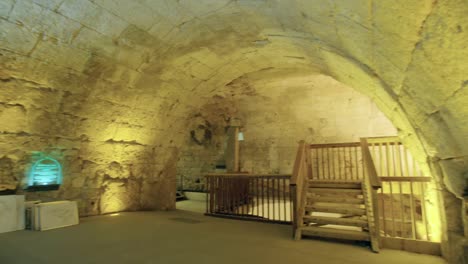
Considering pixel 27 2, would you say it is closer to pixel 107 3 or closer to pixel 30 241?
pixel 107 3

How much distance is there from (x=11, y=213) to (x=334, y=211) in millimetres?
5643

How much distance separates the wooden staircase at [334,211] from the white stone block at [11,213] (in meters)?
4.73

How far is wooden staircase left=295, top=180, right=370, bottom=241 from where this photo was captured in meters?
4.31

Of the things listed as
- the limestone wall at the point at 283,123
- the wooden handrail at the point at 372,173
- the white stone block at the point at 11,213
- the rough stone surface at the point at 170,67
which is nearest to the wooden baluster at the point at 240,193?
the rough stone surface at the point at 170,67

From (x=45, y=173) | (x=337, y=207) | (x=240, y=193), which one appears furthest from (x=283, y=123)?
(x=45, y=173)

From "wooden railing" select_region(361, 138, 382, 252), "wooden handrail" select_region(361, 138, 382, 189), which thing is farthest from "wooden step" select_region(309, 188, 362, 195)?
"wooden handrail" select_region(361, 138, 382, 189)

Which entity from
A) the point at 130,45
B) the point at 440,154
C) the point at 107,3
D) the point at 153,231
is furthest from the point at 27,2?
the point at 440,154

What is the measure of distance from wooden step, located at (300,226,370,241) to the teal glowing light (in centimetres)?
472

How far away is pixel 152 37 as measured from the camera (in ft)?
14.9

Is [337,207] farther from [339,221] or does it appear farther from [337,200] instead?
[339,221]

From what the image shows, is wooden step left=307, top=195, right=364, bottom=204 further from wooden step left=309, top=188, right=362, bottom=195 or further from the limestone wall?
the limestone wall

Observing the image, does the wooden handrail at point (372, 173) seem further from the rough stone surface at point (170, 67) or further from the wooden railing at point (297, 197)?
the wooden railing at point (297, 197)

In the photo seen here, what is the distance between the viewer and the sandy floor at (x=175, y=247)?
3.29m

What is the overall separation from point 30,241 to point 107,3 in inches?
140
